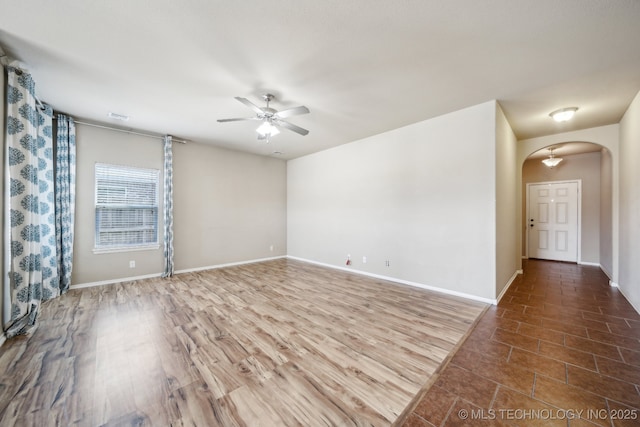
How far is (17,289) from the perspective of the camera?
2.46 meters

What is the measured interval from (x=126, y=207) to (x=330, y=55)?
14.7 ft

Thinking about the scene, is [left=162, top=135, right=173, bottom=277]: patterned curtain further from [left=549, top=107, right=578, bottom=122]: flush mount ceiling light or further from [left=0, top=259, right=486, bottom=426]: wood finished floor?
[left=549, top=107, right=578, bottom=122]: flush mount ceiling light

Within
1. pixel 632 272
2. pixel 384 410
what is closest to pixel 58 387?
pixel 384 410

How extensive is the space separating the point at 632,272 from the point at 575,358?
2280 millimetres

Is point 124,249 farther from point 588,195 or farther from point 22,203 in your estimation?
point 588,195

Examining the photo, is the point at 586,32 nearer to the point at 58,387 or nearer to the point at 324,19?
the point at 324,19

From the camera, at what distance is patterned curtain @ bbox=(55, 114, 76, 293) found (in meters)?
3.69

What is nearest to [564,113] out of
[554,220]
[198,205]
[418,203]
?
[418,203]

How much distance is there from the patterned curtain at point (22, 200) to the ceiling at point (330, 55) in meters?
0.36

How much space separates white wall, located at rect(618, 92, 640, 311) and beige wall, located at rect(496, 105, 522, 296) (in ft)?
4.22

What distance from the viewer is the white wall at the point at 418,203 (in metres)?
3.37

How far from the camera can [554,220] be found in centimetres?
630

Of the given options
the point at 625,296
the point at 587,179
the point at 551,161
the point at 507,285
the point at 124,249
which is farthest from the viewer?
the point at 587,179

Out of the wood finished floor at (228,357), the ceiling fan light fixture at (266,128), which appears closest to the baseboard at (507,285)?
the wood finished floor at (228,357)
